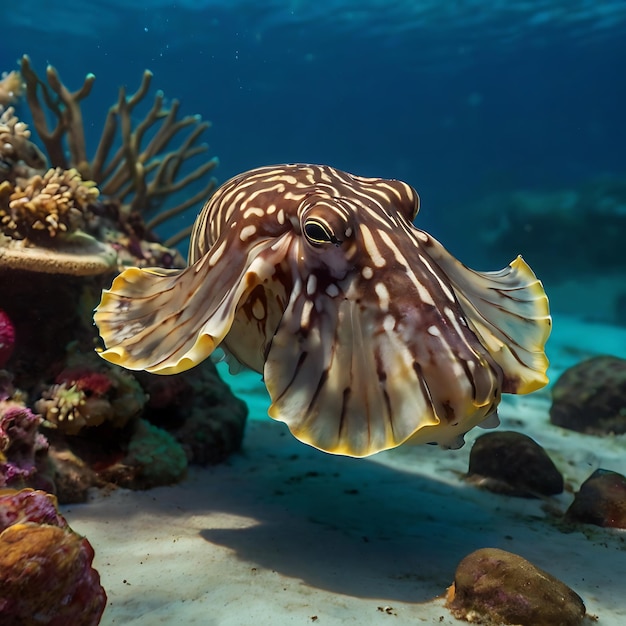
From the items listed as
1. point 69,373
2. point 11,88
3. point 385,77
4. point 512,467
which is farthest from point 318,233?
point 385,77

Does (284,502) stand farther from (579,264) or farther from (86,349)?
(579,264)

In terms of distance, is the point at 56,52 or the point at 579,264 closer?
the point at 579,264

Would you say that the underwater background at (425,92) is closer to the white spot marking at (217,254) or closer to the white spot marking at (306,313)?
the white spot marking at (217,254)

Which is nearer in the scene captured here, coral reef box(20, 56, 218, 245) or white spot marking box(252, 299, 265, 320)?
white spot marking box(252, 299, 265, 320)

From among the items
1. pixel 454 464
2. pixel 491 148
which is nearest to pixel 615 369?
pixel 454 464

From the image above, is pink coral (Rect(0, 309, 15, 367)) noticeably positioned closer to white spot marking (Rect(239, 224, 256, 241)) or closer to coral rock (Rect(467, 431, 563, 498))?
white spot marking (Rect(239, 224, 256, 241))

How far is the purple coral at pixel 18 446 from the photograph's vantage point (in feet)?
10.2

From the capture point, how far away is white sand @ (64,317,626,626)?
2.57 m

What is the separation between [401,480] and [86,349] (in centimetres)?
306

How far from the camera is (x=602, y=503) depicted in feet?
13.3

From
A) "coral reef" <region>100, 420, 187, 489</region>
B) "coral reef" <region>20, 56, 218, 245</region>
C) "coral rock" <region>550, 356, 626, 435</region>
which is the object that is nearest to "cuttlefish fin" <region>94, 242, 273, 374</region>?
"coral reef" <region>100, 420, 187, 489</region>

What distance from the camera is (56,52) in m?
30.2

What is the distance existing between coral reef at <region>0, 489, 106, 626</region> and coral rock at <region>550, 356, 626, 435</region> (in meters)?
6.80

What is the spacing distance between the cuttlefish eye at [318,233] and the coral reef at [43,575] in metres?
1.62
